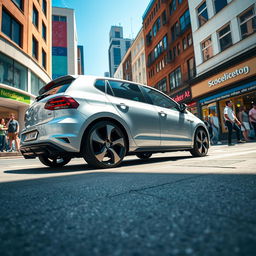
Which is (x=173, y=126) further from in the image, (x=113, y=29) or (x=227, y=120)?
(x=113, y=29)

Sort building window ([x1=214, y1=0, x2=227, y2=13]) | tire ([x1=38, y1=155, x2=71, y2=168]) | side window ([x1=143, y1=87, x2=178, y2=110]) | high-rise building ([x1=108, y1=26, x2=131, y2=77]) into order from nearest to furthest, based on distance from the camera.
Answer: tire ([x1=38, y1=155, x2=71, y2=168]) → side window ([x1=143, y1=87, x2=178, y2=110]) → building window ([x1=214, y1=0, x2=227, y2=13]) → high-rise building ([x1=108, y1=26, x2=131, y2=77])

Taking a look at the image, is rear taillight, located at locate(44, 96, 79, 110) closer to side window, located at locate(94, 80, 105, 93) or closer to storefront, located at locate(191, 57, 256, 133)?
side window, located at locate(94, 80, 105, 93)

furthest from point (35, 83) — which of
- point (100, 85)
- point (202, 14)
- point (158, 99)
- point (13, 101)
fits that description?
point (100, 85)

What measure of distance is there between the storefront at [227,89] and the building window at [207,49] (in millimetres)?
1971

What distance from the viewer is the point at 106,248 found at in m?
0.59

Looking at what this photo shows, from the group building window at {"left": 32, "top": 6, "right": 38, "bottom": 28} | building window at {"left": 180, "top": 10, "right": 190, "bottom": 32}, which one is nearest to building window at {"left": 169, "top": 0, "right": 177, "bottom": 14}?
building window at {"left": 180, "top": 10, "right": 190, "bottom": 32}

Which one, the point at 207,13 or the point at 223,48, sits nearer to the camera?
the point at 223,48

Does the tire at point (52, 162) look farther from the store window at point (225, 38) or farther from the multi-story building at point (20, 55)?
the store window at point (225, 38)

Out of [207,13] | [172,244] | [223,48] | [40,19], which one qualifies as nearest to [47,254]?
[172,244]

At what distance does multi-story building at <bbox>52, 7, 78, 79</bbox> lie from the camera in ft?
122

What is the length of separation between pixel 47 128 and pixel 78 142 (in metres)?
0.50

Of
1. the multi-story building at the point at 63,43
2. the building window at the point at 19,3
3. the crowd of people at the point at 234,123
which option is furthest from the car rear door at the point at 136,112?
the multi-story building at the point at 63,43

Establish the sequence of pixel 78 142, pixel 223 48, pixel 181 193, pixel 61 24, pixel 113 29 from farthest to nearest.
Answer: pixel 113 29 < pixel 61 24 < pixel 223 48 < pixel 78 142 < pixel 181 193

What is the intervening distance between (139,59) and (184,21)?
2174 cm
